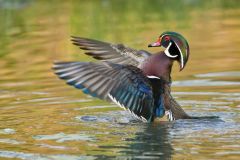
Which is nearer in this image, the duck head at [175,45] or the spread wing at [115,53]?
the duck head at [175,45]

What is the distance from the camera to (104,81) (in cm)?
854

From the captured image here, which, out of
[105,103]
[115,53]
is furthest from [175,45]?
[105,103]

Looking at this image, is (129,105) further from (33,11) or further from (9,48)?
(33,11)

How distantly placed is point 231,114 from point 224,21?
30.2ft

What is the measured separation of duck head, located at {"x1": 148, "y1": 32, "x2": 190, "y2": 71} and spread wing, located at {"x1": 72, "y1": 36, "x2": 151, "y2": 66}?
1066 mm

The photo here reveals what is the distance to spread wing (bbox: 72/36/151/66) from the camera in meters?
10.2

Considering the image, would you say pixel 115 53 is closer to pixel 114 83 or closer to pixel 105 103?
pixel 105 103

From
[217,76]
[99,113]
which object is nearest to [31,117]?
[99,113]

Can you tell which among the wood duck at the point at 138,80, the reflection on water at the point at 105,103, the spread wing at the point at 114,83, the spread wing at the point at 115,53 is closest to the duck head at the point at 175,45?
the wood duck at the point at 138,80

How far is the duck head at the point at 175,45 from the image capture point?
8914 mm

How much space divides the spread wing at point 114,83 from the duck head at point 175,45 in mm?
403

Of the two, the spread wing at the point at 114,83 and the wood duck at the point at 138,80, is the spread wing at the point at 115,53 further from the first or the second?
the spread wing at the point at 114,83

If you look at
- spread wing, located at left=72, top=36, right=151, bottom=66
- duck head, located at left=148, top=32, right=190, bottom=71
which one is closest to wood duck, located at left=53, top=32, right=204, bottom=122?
duck head, located at left=148, top=32, right=190, bottom=71

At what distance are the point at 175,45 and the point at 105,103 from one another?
1706 millimetres
